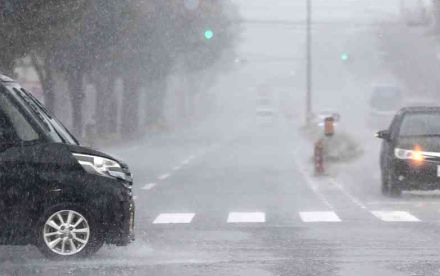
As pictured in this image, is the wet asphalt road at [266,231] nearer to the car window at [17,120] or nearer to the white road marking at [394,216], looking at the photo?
the white road marking at [394,216]

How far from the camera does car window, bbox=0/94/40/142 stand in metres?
12.3

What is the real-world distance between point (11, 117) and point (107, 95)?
47.0m

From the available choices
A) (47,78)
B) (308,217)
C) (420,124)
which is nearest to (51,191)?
(308,217)

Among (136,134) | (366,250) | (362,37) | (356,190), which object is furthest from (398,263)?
(362,37)

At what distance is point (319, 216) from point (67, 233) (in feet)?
23.8

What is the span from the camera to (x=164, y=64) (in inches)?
2431

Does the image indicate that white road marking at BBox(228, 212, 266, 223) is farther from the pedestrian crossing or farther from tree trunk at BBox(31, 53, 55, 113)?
tree trunk at BBox(31, 53, 55, 113)

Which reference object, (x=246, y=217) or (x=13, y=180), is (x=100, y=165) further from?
(x=246, y=217)

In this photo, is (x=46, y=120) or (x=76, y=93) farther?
(x=76, y=93)

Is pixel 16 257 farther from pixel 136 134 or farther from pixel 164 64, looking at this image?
pixel 136 134

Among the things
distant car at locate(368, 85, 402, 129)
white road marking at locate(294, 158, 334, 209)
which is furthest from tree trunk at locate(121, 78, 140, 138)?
white road marking at locate(294, 158, 334, 209)

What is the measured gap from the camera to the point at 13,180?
39.8 feet

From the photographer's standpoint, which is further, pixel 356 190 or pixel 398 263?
pixel 356 190

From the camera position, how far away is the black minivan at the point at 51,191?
12.2 meters
